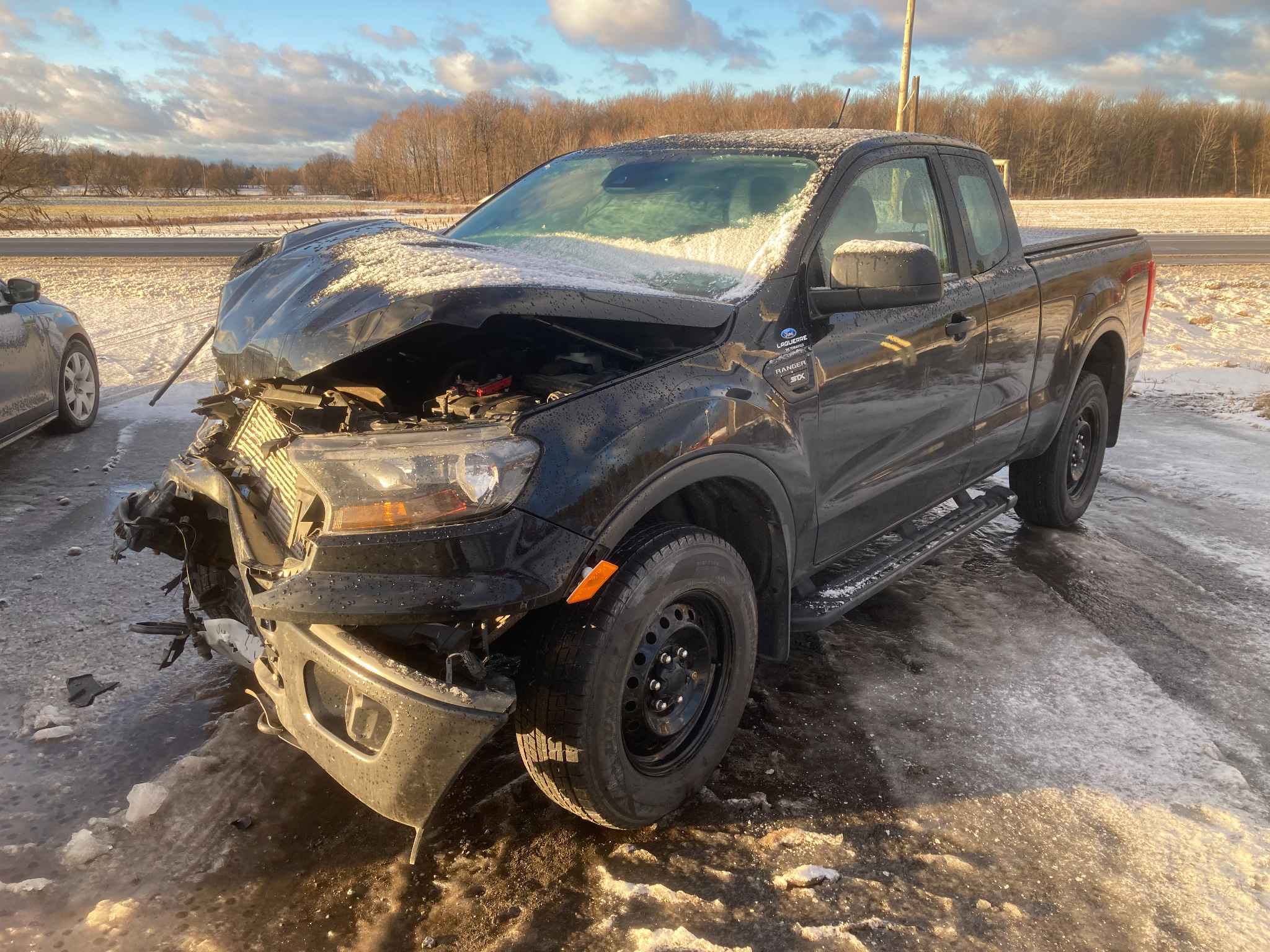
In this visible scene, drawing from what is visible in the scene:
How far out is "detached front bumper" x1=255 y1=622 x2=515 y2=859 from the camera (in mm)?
1938

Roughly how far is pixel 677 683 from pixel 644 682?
16 cm

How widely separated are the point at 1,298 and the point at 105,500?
1852mm

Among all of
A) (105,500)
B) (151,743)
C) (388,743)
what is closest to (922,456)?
(388,743)

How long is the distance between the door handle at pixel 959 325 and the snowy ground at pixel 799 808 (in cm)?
130

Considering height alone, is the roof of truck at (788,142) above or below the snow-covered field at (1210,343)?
above

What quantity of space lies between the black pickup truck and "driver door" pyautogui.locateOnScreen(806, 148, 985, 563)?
0.01 m

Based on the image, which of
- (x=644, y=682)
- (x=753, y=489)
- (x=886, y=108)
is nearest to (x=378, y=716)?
(x=644, y=682)

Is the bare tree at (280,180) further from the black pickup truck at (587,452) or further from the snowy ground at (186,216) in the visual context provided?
the black pickup truck at (587,452)

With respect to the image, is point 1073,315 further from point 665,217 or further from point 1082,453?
point 665,217

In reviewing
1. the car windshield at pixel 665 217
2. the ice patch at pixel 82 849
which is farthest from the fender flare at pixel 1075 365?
the ice patch at pixel 82 849

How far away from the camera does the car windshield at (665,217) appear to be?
9.73 ft

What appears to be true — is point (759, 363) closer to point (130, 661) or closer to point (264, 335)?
point (264, 335)

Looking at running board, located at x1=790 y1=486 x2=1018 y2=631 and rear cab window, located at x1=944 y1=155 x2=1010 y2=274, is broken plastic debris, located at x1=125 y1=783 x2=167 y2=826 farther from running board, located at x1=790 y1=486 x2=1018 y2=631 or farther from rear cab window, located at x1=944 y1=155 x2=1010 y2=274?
rear cab window, located at x1=944 y1=155 x2=1010 y2=274

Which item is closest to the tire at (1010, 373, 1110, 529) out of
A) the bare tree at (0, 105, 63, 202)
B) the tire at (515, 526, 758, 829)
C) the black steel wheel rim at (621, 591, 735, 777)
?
the tire at (515, 526, 758, 829)
